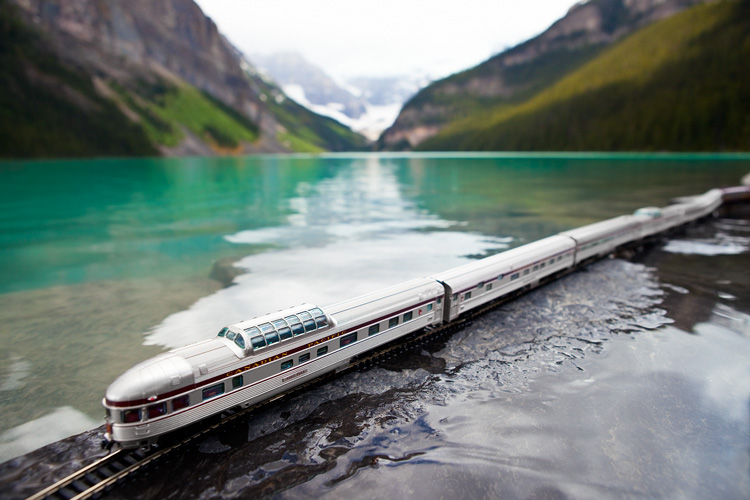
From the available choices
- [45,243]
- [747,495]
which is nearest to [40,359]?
[747,495]

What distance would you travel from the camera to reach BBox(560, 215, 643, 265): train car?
36.3 metres

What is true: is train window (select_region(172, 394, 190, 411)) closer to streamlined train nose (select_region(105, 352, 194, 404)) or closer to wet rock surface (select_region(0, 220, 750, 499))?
streamlined train nose (select_region(105, 352, 194, 404))

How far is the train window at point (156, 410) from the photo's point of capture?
44.9 ft

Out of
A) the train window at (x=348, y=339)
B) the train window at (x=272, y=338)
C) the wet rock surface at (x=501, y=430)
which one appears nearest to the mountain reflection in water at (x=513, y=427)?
the wet rock surface at (x=501, y=430)

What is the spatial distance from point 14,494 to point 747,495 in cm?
2297

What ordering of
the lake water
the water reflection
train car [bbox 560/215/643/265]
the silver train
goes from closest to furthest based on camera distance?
1. the silver train
2. the lake water
3. the water reflection
4. train car [bbox 560/215/643/265]

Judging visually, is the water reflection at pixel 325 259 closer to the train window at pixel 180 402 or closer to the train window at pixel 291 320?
the train window at pixel 291 320

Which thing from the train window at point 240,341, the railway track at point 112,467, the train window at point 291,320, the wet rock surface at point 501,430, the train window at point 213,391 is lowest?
the wet rock surface at point 501,430

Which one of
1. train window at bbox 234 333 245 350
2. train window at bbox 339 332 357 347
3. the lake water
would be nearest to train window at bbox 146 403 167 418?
the lake water

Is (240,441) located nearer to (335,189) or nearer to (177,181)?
(335,189)

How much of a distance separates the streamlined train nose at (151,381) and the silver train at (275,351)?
0.10 feet

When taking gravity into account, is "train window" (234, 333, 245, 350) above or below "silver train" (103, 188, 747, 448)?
above

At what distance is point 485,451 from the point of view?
1488cm

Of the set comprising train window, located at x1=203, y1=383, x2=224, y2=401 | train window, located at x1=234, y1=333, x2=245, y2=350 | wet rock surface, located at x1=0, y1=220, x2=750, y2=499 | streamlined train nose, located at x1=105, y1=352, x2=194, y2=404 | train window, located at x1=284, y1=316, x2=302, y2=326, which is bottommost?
wet rock surface, located at x1=0, y1=220, x2=750, y2=499
